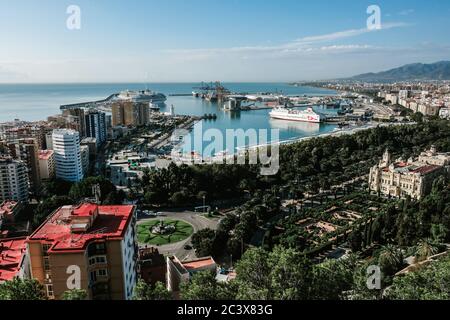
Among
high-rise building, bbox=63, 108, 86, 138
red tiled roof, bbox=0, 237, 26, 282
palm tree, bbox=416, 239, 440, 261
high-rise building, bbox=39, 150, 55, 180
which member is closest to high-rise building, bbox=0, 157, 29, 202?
high-rise building, bbox=39, 150, 55, 180

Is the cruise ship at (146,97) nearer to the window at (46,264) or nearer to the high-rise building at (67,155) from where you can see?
the high-rise building at (67,155)

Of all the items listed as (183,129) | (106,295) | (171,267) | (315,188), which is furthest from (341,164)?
(183,129)

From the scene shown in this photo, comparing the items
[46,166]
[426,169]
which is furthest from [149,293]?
[46,166]

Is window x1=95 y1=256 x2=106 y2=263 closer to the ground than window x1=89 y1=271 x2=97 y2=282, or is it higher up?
higher up

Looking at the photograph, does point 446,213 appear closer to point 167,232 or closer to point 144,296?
point 167,232

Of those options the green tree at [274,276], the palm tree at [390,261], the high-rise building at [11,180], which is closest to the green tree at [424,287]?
the green tree at [274,276]

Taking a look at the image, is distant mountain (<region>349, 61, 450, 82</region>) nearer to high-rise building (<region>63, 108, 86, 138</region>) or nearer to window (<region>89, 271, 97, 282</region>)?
high-rise building (<region>63, 108, 86, 138</region>)

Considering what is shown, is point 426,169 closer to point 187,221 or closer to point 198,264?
point 187,221
